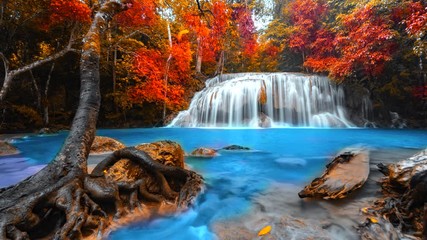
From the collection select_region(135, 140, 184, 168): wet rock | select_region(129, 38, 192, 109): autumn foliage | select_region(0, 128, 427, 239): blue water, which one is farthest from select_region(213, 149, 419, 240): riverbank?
select_region(129, 38, 192, 109): autumn foliage

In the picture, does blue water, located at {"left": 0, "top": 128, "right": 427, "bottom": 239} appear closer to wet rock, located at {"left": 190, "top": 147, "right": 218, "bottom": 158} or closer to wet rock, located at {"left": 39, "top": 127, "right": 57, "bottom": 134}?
wet rock, located at {"left": 190, "top": 147, "right": 218, "bottom": 158}

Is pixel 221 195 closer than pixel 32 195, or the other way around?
pixel 32 195

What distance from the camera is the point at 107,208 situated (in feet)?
9.32

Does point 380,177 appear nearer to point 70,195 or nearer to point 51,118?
point 70,195

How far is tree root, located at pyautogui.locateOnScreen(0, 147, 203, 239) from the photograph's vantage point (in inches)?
86.3

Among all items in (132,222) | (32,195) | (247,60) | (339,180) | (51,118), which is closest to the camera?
(32,195)

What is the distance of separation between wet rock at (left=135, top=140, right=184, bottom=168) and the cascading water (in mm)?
12554

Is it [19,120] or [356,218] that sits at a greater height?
[19,120]

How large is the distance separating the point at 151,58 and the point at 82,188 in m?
14.4

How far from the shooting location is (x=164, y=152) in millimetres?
4270

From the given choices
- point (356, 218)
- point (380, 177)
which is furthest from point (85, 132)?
point (380, 177)

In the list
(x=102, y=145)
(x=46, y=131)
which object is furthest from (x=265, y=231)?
(x=46, y=131)

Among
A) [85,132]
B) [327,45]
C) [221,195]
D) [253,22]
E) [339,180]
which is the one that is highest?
[253,22]

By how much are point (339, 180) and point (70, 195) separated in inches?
143
